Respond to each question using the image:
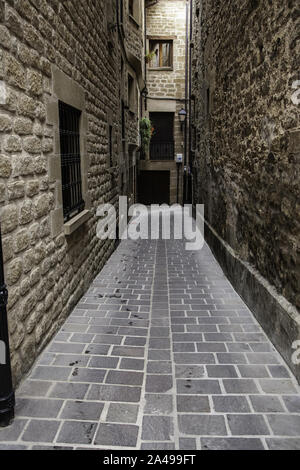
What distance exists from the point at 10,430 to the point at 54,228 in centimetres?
199

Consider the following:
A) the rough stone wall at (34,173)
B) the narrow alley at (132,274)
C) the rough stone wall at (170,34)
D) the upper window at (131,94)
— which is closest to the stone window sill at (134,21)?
the upper window at (131,94)

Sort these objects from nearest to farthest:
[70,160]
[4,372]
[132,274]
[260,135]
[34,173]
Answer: [4,372] < [34,173] < [260,135] < [70,160] < [132,274]

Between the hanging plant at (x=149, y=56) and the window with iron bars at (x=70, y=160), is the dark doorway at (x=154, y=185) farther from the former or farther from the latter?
the window with iron bars at (x=70, y=160)

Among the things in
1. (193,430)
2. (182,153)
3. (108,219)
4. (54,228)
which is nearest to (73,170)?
(54,228)

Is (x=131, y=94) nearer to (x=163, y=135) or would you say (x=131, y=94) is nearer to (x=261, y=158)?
(x=163, y=135)

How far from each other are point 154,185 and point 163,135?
7.71ft

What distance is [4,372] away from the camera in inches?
97.8

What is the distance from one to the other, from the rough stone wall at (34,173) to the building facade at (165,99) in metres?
11.8

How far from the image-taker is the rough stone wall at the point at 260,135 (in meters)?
3.38

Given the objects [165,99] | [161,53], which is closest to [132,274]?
[165,99]

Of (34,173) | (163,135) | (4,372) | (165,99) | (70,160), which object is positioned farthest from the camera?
(163,135)

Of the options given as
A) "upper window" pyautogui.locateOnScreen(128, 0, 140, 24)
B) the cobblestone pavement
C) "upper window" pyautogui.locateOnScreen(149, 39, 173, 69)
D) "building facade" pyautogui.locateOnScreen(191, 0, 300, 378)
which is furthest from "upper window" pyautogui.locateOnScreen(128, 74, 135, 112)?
the cobblestone pavement

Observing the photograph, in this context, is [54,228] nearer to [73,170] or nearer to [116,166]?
[73,170]

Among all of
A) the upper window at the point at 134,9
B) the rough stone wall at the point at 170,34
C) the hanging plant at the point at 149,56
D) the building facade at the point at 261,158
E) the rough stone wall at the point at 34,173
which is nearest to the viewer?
the rough stone wall at the point at 34,173
